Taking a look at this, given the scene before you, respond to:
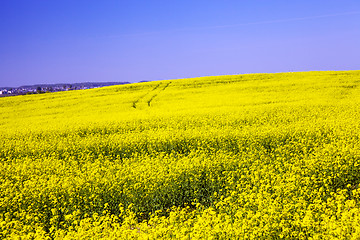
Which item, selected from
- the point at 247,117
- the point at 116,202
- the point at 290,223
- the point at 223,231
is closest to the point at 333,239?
the point at 290,223

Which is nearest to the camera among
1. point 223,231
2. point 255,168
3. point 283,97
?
point 223,231

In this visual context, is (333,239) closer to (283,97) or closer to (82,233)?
(82,233)

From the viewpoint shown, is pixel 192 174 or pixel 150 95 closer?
pixel 192 174

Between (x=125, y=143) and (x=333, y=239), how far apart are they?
1031cm

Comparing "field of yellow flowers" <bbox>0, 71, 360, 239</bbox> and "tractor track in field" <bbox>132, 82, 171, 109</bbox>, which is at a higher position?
"tractor track in field" <bbox>132, 82, 171, 109</bbox>

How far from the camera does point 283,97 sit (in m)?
25.2

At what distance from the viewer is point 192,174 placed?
891 cm

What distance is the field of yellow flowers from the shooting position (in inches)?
231

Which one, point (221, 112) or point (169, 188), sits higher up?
point (221, 112)

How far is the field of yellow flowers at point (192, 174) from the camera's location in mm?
5859

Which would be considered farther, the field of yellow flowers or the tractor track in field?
the tractor track in field

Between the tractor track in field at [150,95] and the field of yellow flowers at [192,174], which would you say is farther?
the tractor track in field at [150,95]

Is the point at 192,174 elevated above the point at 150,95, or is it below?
below

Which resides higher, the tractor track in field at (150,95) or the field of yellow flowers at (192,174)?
the tractor track in field at (150,95)
